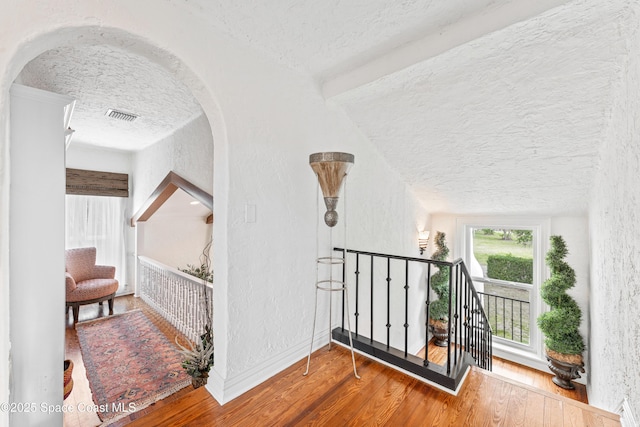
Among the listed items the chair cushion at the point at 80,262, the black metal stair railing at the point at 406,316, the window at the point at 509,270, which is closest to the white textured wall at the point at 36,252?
the black metal stair railing at the point at 406,316

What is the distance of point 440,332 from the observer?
173 inches

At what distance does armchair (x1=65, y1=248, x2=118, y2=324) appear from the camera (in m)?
3.65

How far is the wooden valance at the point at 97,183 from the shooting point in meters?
4.28

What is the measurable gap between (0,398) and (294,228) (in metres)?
1.57

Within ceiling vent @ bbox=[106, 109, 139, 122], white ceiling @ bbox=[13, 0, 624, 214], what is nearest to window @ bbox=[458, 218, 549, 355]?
white ceiling @ bbox=[13, 0, 624, 214]

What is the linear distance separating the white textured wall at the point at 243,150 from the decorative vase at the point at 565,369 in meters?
3.19

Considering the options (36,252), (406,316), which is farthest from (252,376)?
(36,252)

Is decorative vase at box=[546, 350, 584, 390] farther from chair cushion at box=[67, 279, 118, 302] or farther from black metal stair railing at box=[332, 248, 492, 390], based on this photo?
chair cushion at box=[67, 279, 118, 302]

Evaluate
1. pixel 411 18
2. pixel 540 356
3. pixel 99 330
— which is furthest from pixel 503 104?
pixel 99 330

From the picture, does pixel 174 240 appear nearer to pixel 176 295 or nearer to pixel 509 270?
pixel 176 295

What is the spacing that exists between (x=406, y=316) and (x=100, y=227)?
5.12 m

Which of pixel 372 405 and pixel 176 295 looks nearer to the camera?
pixel 372 405

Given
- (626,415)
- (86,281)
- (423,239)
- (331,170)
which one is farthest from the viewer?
(423,239)

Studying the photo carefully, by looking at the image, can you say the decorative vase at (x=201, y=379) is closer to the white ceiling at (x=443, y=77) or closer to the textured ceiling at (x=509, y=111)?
the white ceiling at (x=443, y=77)
